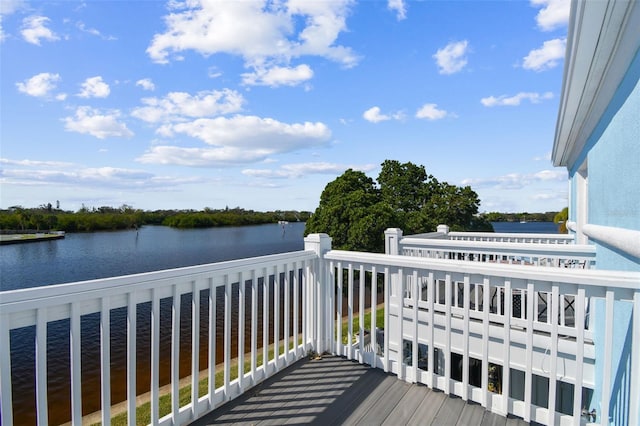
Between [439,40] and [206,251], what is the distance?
2770 centimetres

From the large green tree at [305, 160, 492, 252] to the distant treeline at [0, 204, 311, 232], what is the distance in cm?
2864

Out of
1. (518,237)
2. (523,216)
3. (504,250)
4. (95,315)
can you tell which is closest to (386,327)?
(504,250)

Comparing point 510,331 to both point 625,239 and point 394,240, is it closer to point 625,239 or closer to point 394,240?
point 625,239

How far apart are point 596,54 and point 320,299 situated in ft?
7.80

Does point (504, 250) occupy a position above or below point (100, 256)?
above

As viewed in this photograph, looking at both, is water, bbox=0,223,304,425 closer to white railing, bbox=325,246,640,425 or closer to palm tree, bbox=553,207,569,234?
white railing, bbox=325,246,640,425

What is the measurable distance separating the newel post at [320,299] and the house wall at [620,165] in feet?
6.15

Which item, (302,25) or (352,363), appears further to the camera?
(302,25)

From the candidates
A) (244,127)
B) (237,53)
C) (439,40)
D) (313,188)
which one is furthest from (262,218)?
(439,40)

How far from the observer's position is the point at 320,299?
109 inches

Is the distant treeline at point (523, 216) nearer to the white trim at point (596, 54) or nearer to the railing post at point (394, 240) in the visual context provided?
the railing post at point (394, 240)

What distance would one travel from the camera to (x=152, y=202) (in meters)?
43.1

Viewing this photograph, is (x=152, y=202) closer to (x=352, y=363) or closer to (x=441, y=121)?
(x=441, y=121)

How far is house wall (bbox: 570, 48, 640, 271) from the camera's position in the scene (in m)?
1.51
